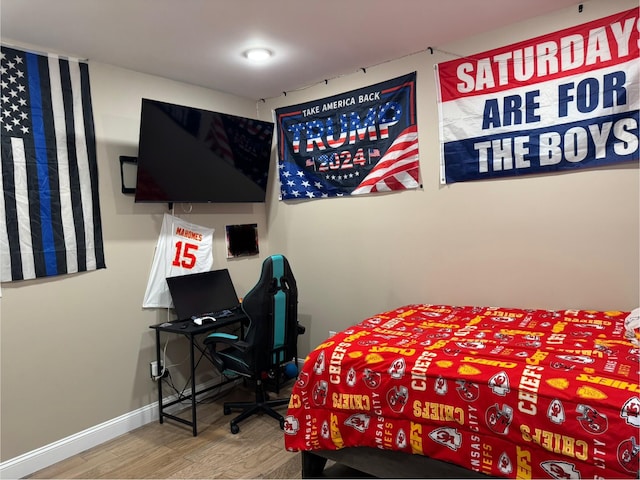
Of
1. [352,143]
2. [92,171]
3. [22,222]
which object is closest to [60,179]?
[92,171]

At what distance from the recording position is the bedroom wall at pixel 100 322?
8.91 ft

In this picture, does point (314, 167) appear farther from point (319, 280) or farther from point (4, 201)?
point (4, 201)

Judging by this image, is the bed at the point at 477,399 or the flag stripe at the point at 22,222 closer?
the bed at the point at 477,399

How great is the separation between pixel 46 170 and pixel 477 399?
112 inches

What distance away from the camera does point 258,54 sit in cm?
310

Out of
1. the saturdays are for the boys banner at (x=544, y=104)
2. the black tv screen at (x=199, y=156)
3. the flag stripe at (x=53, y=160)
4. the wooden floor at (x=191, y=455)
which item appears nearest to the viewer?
the saturdays are for the boys banner at (x=544, y=104)

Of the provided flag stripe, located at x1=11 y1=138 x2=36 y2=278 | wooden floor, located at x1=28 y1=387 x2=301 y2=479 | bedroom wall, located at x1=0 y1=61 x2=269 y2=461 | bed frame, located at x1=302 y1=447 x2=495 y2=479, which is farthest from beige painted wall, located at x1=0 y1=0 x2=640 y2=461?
bed frame, located at x1=302 y1=447 x2=495 y2=479

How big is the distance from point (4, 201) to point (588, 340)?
333 cm

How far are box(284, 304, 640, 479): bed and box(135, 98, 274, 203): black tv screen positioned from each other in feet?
5.66

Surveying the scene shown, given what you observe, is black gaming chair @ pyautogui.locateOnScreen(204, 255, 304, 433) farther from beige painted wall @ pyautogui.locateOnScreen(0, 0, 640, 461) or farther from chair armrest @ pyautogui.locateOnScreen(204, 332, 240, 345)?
beige painted wall @ pyautogui.locateOnScreen(0, 0, 640, 461)

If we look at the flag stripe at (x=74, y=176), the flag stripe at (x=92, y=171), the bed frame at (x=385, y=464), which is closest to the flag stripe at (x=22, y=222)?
the flag stripe at (x=74, y=176)

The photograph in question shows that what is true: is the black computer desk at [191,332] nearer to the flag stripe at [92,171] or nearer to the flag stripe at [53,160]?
the flag stripe at [92,171]

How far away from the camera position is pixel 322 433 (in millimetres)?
2316

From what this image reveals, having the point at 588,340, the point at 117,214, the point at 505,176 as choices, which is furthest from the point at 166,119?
the point at 588,340
